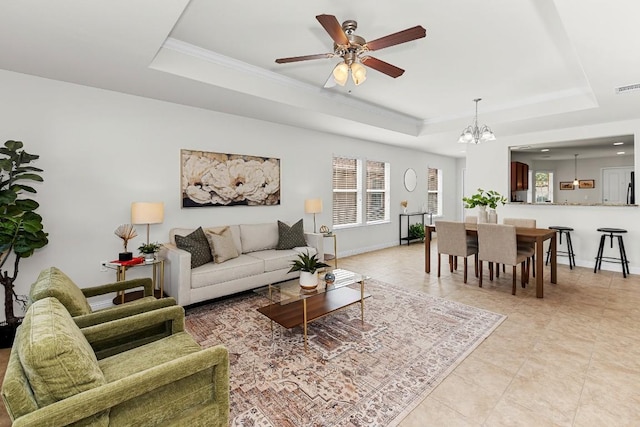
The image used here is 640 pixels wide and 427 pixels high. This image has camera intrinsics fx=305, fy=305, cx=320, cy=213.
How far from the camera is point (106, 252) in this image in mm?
3627

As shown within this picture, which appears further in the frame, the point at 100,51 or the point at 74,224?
the point at 74,224

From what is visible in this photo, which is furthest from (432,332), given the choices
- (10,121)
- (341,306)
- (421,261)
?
(10,121)

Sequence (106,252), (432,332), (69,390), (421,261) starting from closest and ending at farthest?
(69,390) → (432,332) → (106,252) → (421,261)

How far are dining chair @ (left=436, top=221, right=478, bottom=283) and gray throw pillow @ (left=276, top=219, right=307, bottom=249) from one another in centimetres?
212

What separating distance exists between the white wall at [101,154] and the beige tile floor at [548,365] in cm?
348

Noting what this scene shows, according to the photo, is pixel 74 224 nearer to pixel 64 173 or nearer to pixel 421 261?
pixel 64 173

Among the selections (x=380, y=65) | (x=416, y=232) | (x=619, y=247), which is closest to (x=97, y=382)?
(x=380, y=65)

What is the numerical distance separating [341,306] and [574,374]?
1787 millimetres

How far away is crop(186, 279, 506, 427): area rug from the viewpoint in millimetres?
1901

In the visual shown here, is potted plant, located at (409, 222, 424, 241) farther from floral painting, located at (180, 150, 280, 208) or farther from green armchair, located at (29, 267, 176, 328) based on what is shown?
green armchair, located at (29, 267, 176, 328)

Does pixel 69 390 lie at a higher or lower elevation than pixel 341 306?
higher

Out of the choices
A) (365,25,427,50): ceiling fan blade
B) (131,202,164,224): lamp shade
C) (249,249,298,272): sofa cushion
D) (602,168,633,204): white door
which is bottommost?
(249,249,298,272): sofa cushion

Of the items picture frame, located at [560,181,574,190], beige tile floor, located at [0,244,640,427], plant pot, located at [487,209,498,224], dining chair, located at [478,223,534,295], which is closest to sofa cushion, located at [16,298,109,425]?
beige tile floor, located at [0,244,640,427]

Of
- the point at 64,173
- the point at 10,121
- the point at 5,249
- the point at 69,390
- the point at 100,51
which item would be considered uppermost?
the point at 100,51
